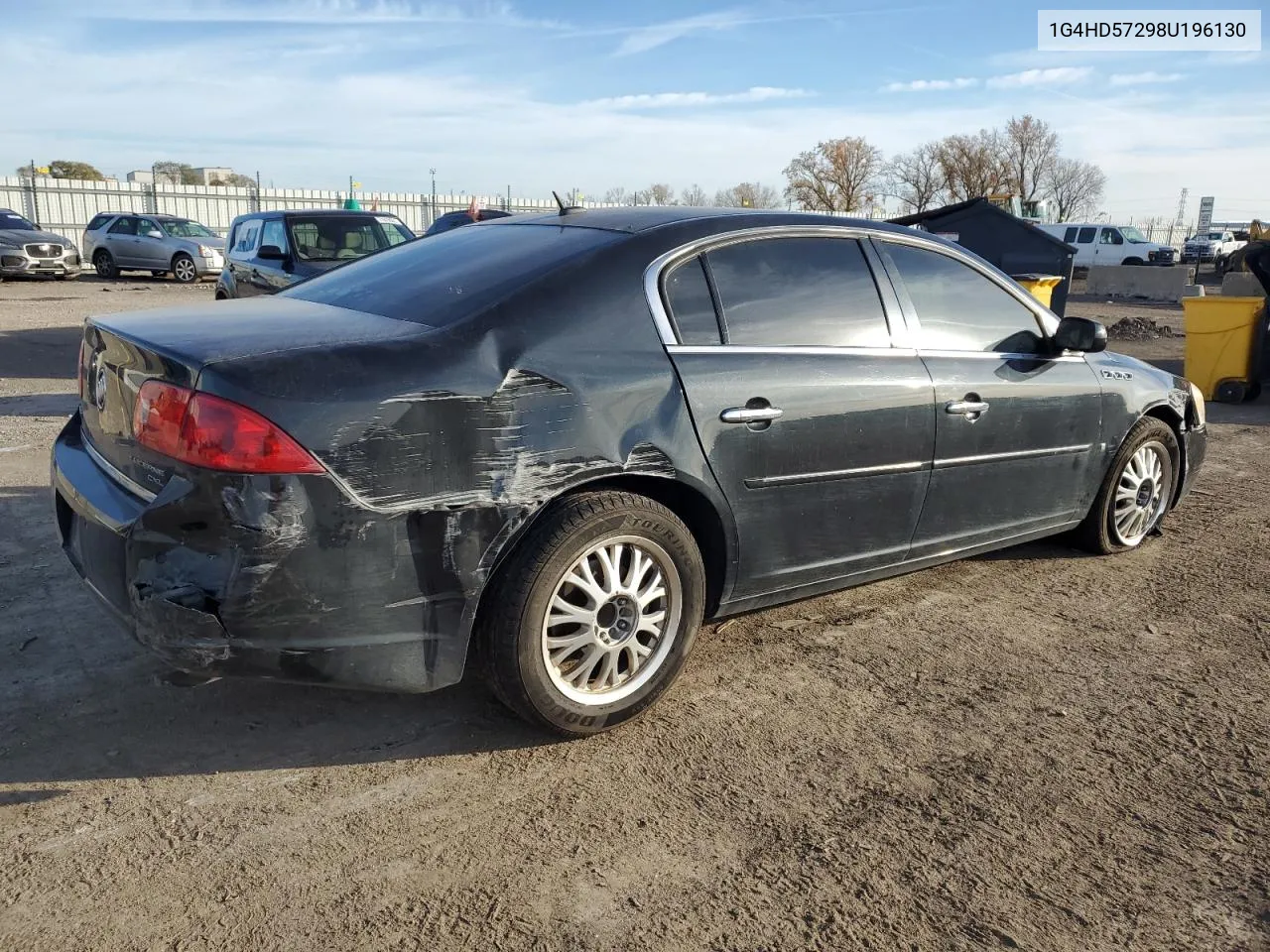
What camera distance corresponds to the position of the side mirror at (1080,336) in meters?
4.39

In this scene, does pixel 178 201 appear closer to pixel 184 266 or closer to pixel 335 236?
pixel 184 266

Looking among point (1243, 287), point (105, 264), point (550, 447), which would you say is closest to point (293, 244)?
point (550, 447)

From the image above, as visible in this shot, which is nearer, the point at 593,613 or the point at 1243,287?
the point at 593,613

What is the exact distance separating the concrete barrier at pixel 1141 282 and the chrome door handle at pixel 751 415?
2510cm

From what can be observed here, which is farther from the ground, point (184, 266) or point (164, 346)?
point (164, 346)

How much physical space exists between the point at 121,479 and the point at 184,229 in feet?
81.0

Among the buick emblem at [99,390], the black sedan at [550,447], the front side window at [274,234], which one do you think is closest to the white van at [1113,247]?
the front side window at [274,234]

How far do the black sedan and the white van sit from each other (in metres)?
34.7

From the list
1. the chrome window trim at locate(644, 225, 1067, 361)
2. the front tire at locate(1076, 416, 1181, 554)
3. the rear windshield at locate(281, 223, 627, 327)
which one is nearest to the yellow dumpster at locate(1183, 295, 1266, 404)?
the front tire at locate(1076, 416, 1181, 554)

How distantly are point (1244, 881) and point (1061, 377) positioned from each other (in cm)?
244

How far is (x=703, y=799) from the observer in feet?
9.34

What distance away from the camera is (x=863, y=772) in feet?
9.86

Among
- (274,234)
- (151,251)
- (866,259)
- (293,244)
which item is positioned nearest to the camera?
(866,259)

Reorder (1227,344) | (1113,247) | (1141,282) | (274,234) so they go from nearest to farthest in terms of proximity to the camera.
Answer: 1. (1227,344)
2. (274,234)
3. (1141,282)
4. (1113,247)
